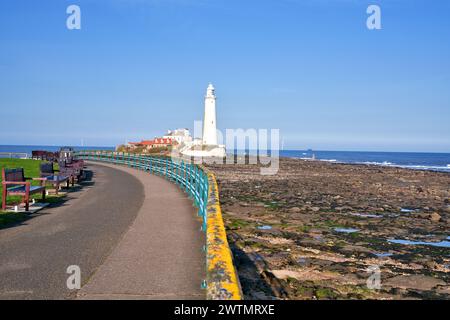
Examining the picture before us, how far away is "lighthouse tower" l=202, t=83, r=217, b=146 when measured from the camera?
6406 cm

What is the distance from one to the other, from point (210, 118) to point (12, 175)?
177ft

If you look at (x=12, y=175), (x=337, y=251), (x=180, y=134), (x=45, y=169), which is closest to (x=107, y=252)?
(x=337, y=251)

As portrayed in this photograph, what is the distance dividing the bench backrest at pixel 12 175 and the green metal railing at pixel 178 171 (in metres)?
4.71

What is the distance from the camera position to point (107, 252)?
6.57 m

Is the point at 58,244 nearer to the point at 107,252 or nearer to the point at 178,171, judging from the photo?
the point at 107,252

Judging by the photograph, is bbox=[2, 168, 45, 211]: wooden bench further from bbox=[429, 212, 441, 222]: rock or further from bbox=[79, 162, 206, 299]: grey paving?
bbox=[429, 212, 441, 222]: rock

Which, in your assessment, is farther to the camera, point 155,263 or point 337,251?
point 337,251

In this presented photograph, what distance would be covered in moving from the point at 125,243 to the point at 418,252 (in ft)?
21.9

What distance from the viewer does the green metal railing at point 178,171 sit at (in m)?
9.55

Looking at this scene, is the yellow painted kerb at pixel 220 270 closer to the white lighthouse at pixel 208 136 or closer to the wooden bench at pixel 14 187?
the wooden bench at pixel 14 187

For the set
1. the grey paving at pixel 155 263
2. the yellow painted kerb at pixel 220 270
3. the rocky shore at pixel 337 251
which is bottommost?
the rocky shore at pixel 337 251

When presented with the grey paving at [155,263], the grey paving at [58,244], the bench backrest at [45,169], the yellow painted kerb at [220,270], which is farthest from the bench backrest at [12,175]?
the yellow painted kerb at [220,270]
